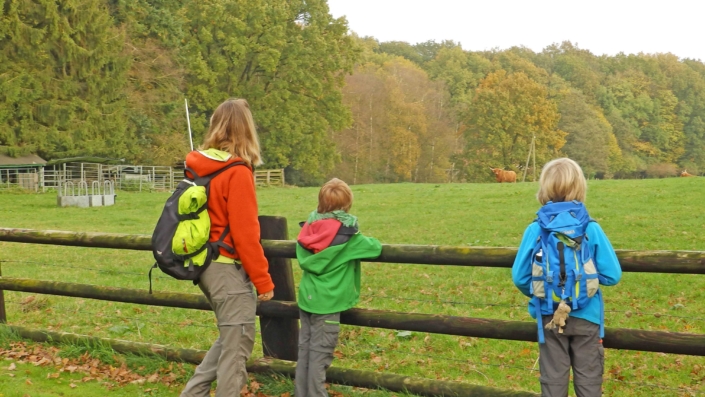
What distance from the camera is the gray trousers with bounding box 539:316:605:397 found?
12.2 ft

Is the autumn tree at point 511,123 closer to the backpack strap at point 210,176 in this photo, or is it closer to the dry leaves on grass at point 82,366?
the dry leaves on grass at point 82,366

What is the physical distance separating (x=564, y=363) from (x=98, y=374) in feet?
12.6

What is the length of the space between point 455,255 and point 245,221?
54.7 inches

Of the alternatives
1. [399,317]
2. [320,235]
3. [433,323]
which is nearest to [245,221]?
[320,235]

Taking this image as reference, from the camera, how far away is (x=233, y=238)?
4.17m

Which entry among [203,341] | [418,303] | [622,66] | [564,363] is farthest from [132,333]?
[622,66]

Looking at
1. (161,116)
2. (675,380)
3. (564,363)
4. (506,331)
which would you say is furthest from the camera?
(161,116)

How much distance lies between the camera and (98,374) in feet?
18.7

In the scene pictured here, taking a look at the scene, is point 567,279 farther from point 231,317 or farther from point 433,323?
point 231,317

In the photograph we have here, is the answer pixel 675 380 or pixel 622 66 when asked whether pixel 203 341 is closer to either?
pixel 675 380

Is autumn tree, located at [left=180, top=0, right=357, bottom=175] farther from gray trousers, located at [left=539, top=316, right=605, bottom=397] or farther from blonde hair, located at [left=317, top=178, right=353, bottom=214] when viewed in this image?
gray trousers, located at [left=539, top=316, right=605, bottom=397]

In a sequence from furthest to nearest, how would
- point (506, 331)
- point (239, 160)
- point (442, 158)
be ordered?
1. point (442, 158)
2. point (506, 331)
3. point (239, 160)

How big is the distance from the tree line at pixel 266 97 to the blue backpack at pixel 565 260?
122 feet

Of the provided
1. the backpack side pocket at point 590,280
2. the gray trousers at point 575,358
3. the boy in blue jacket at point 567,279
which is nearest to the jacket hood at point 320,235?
the boy in blue jacket at point 567,279
